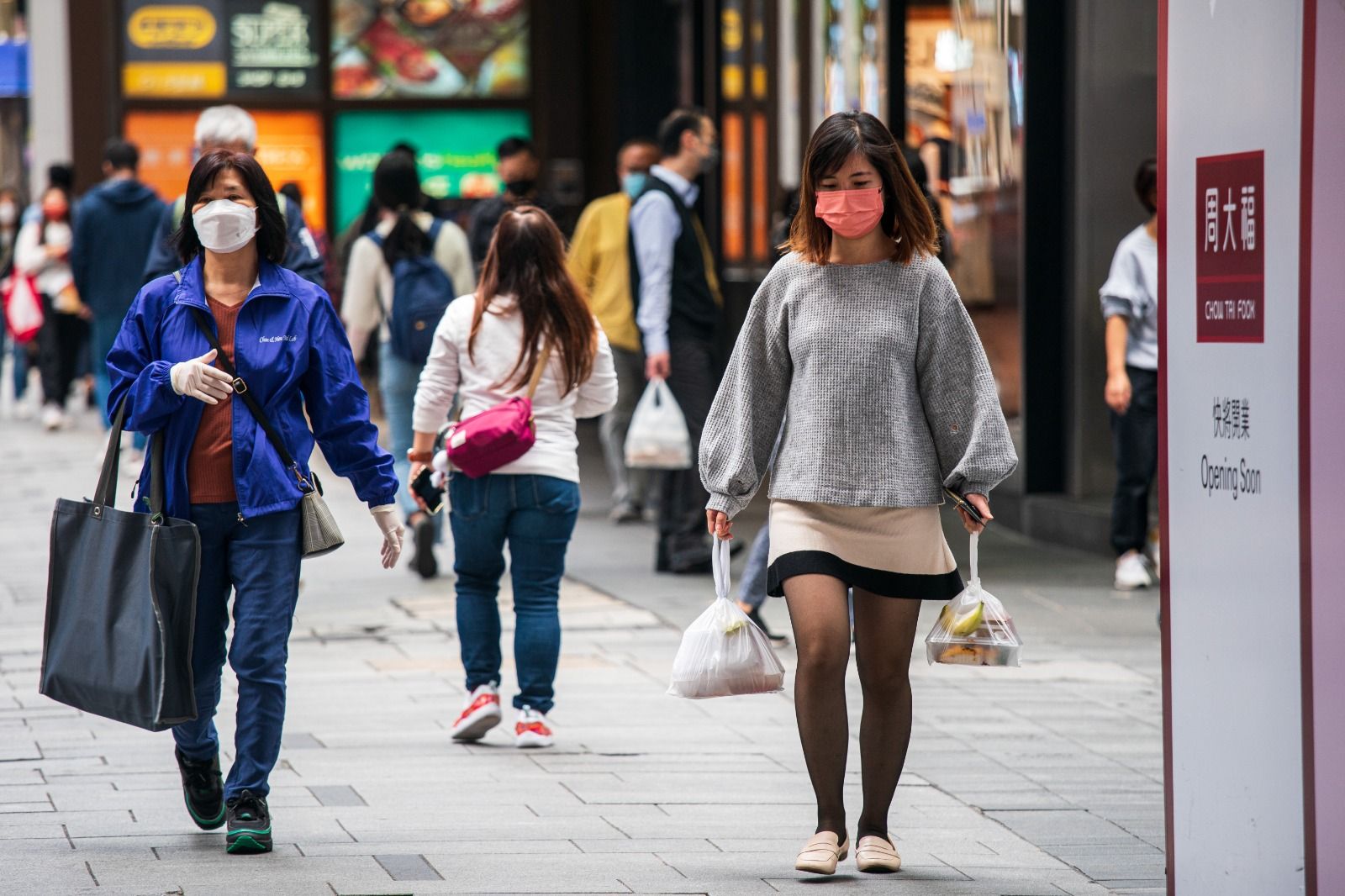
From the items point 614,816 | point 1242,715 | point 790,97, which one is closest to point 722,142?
point 790,97

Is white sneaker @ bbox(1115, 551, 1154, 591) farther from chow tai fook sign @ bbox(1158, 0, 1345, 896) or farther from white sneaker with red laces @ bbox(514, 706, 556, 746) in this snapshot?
chow tai fook sign @ bbox(1158, 0, 1345, 896)

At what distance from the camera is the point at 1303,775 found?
149 inches

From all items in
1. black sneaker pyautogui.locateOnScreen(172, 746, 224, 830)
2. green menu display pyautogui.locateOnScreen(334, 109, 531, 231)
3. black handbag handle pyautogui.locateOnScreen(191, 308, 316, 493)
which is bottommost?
black sneaker pyautogui.locateOnScreen(172, 746, 224, 830)

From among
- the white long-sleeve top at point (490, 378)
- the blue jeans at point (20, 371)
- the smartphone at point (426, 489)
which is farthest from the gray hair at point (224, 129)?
the blue jeans at point (20, 371)

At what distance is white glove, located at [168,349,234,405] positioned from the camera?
4941 millimetres

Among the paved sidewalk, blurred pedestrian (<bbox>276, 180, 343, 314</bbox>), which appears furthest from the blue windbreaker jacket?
blurred pedestrian (<bbox>276, 180, 343, 314</bbox>)

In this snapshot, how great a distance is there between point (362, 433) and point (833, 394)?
3.88ft

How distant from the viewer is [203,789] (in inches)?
208

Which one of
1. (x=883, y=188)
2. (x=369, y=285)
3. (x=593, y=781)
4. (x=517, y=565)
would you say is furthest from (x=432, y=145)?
(x=883, y=188)

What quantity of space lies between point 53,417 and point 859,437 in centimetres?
1319

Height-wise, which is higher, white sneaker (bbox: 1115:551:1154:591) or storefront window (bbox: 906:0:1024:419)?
storefront window (bbox: 906:0:1024:419)

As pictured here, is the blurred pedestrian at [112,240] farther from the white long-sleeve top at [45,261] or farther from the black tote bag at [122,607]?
the black tote bag at [122,607]

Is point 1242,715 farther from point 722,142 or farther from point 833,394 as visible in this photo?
point 722,142

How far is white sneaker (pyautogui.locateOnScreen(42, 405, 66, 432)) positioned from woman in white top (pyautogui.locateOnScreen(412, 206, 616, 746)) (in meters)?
11.1
